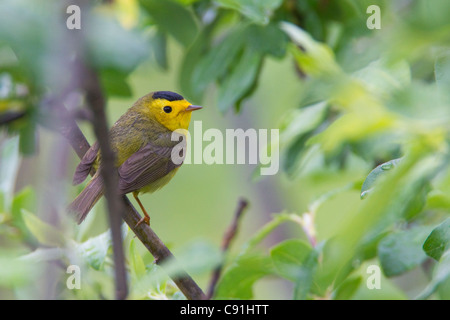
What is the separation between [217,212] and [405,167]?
4.81m

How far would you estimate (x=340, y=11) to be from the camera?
8.32ft

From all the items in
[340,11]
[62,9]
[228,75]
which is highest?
[340,11]

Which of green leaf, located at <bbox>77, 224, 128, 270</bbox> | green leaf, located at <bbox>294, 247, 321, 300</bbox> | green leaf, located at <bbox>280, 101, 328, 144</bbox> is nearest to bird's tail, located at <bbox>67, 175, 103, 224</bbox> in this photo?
green leaf, located at <bbox>77, 224, 128, 270</bbox>

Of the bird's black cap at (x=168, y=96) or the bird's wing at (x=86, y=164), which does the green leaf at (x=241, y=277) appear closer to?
the bird's wing at (x=86, y=164)

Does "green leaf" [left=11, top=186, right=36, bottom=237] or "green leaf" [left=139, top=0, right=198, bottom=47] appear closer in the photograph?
"green leaf" [left=11, top=186, right=36, bottom=237]

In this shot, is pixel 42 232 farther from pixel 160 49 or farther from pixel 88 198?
pixel 160 49

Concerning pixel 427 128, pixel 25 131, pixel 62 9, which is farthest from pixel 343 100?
pixel 25 131

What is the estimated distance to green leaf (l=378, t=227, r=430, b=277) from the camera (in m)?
1.63

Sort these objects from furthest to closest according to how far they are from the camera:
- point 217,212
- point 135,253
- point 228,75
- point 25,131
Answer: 1. point 217,212
2. point 228,75
3. point 25,131
4. point 135,253

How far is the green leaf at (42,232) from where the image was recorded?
5.96 feet

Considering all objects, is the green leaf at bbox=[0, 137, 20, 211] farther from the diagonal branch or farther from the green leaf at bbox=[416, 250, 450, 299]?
the green leaf at bbox=[416, 250, 450, 299]

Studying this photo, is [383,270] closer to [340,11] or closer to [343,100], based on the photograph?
[343,100]

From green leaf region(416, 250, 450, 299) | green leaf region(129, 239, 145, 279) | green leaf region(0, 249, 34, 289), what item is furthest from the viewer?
green leaf region(129, 239, 145, 279)

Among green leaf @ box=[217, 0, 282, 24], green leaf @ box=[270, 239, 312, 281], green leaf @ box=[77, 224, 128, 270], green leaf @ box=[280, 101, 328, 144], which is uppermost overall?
green leaf @ box=[217, 0, 282, 24]
